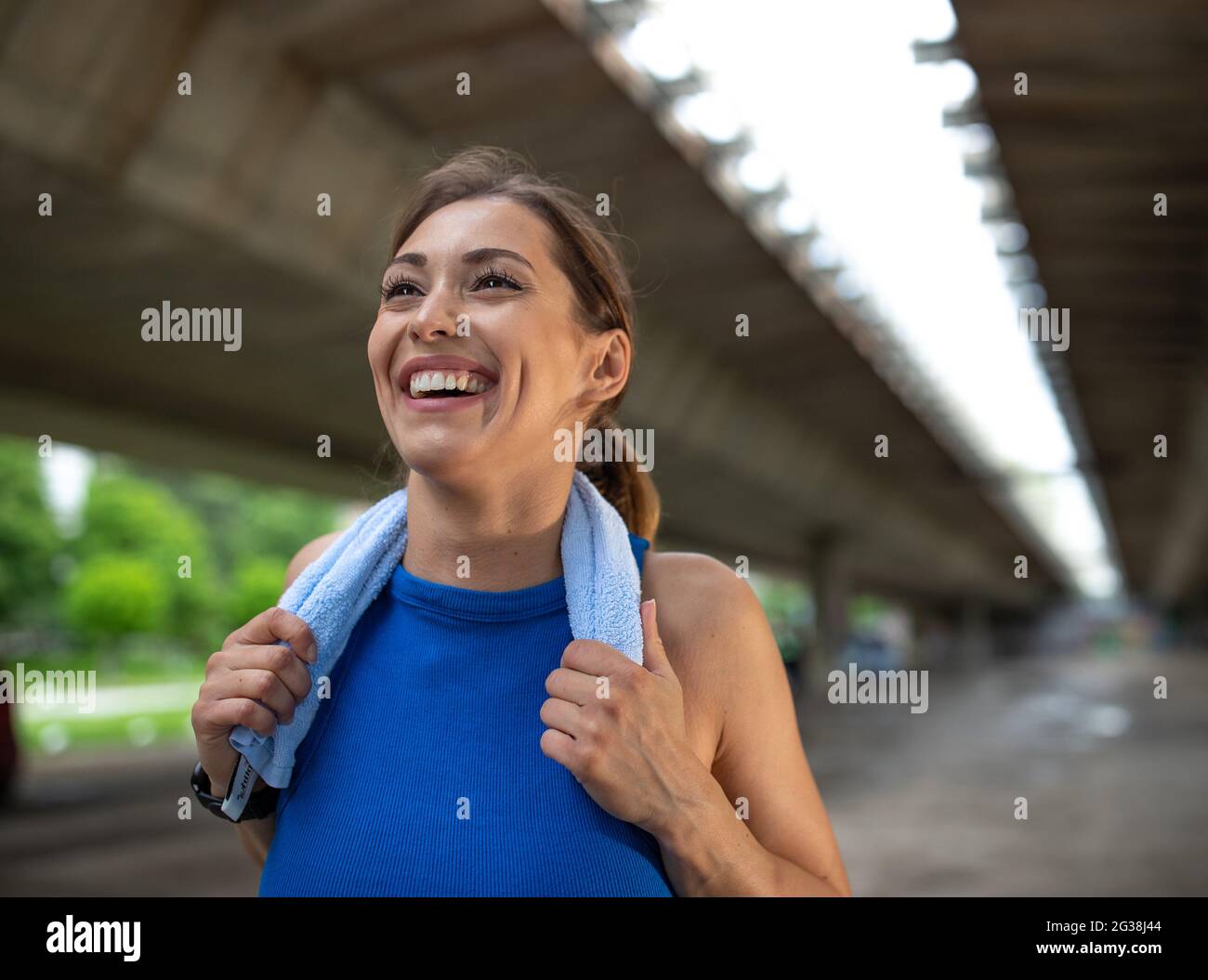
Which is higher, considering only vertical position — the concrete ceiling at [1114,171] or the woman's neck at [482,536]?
the concrete ceiling at [1114,171]

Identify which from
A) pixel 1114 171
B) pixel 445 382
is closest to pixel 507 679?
pixel 445 382

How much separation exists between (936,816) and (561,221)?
13488 mm

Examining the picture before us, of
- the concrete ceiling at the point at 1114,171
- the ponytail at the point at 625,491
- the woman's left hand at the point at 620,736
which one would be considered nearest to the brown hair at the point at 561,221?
the ponytail at the point at 625,491

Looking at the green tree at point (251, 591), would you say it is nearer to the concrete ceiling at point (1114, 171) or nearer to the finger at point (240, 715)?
the concrete ceiling at point (1114, 171)

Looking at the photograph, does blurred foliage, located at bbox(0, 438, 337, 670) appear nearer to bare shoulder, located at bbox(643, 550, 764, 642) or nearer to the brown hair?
the brown hair

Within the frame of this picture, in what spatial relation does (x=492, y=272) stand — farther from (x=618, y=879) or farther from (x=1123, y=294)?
(x=1123, y=294)

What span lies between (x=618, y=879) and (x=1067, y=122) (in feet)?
33.9

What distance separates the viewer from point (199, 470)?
21.8 metres

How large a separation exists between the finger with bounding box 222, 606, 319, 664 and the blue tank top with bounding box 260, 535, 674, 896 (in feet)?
0.39

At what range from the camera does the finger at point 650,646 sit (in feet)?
7.15

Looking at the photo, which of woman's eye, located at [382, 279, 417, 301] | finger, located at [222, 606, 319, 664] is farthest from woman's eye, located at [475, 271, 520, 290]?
finger, located at [222, 606, 319, 664]

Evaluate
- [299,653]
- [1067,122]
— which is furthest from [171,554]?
[299,653]

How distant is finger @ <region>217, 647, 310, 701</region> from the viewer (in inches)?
85.0

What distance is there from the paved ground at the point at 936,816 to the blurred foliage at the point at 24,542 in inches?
1600
